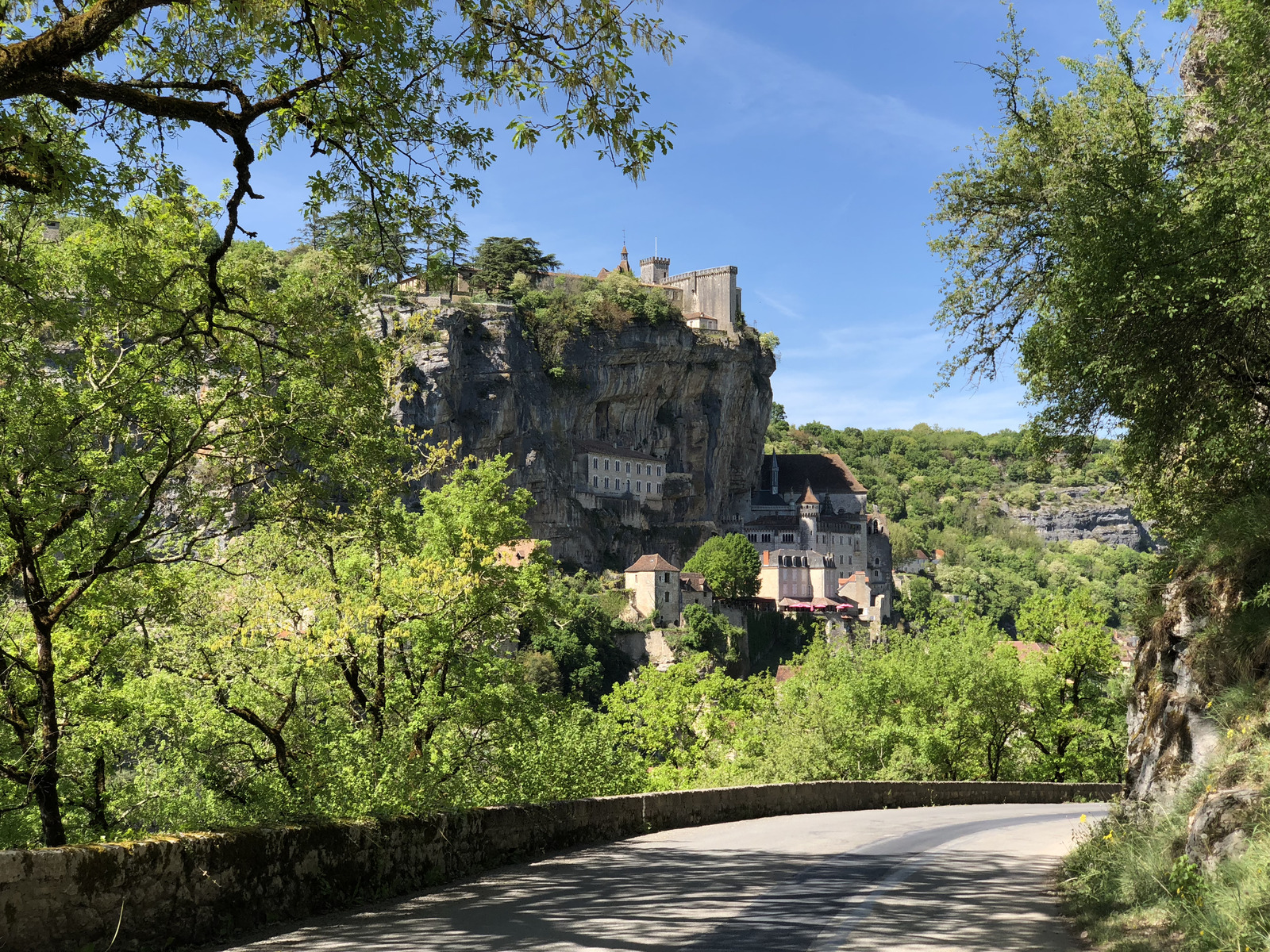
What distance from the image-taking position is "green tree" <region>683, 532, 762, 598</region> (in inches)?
4562

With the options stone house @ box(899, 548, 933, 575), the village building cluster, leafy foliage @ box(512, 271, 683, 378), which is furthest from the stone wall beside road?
stone house @ box(899, 548, 933, 575)

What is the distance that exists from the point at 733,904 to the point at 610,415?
11639 cm

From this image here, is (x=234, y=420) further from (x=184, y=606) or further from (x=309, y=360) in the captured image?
(x=184, y=606)

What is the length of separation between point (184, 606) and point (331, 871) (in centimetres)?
834

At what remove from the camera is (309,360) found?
1222 cm

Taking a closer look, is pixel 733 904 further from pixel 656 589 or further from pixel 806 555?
pixel 806 555

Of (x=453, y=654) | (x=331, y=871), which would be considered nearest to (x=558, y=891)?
Result: (x=331, y=871)

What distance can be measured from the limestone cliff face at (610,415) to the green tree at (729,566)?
255 inches

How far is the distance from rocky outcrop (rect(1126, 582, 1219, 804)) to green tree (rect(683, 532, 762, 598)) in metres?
103

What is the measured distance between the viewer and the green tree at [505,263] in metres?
124

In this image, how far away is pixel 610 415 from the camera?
406ft

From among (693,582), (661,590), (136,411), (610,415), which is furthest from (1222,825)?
(610,415)

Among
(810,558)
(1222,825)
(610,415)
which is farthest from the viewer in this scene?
(810,558)

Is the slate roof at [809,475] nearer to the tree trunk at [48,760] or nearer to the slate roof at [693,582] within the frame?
the slate roof at [693,582]
